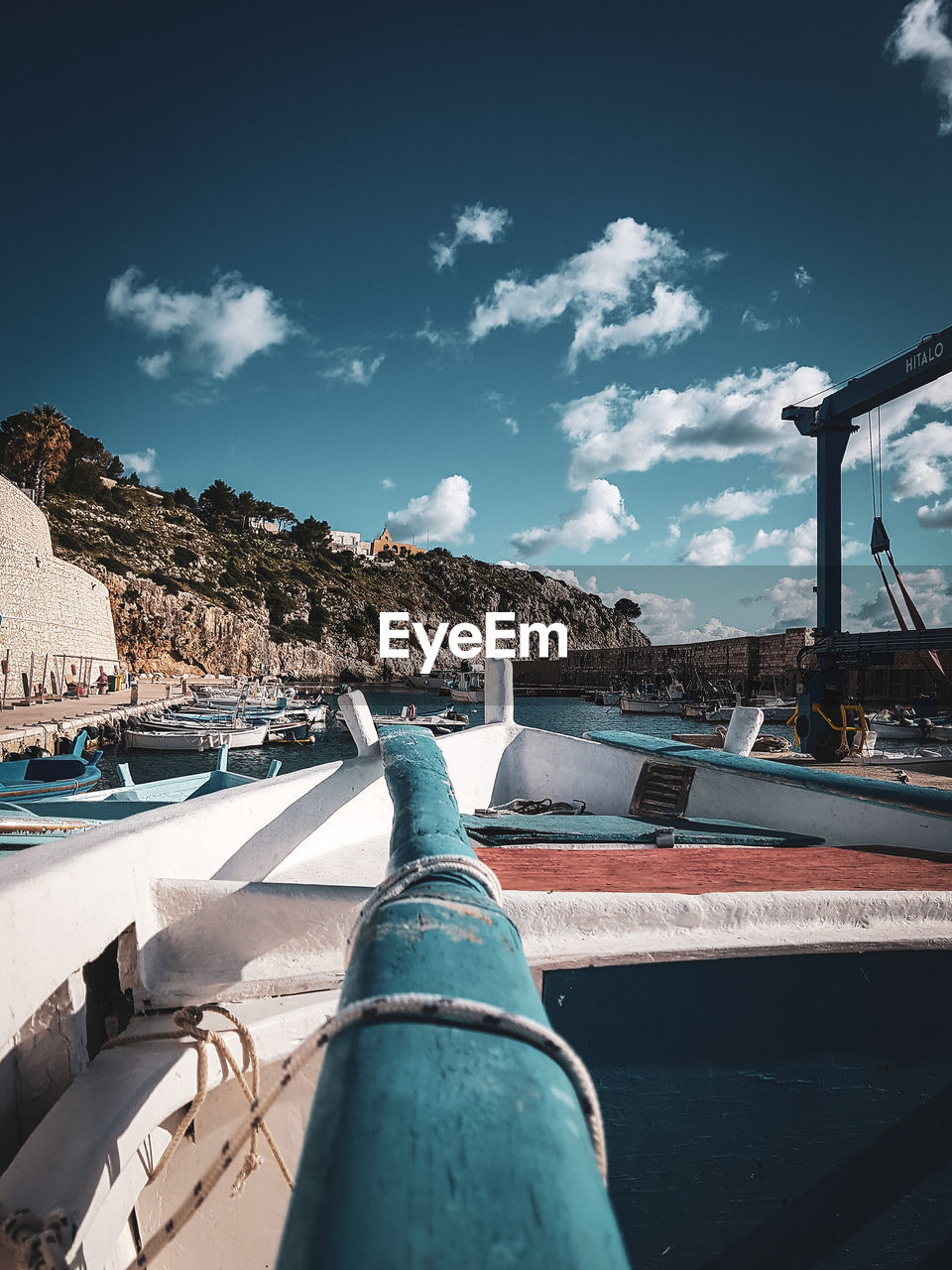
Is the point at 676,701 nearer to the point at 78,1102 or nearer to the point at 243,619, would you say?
the point at 243,619

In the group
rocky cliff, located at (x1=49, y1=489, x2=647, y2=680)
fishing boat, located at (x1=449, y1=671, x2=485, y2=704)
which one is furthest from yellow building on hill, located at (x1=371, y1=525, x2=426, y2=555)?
fishing boat, located at (x1=449, y1=671, x2=485, y2=704)

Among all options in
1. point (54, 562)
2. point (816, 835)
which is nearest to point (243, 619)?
point (54, 562)

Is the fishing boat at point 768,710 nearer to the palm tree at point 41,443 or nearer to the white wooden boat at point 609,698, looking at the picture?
the white wooden boat at point 609,698

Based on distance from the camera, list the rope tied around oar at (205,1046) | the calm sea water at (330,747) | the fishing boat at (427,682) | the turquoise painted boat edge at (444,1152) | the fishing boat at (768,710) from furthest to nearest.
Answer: the fishing boat at (427,682)
the fishing boat at (768,710)
the calm sea water at (330,747)
the rope tied around oar at (205,1046)
the turquoise painted boat edge at (444,1152)

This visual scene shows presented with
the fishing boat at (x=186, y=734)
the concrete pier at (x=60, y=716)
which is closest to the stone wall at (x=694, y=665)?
the fishing boat at (x=186, y=734)

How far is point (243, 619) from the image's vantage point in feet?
215

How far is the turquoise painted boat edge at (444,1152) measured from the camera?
1.68 ft

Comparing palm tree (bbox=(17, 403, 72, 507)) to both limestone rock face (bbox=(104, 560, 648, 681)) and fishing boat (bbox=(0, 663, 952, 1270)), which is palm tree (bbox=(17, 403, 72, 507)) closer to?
limestone rock face (bbox=(104, 560, 648, 681))

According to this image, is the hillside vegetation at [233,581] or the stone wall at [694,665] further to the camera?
the hillside vegetation at [233,581]

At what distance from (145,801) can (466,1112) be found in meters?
8.58

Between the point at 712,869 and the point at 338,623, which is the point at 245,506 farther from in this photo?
the point at 712,869

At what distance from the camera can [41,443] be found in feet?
175

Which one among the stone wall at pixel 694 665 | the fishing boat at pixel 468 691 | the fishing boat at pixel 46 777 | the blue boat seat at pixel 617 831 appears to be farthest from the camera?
the fishing boat at pixel 468 691

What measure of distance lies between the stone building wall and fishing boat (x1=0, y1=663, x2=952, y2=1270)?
1219 inches
